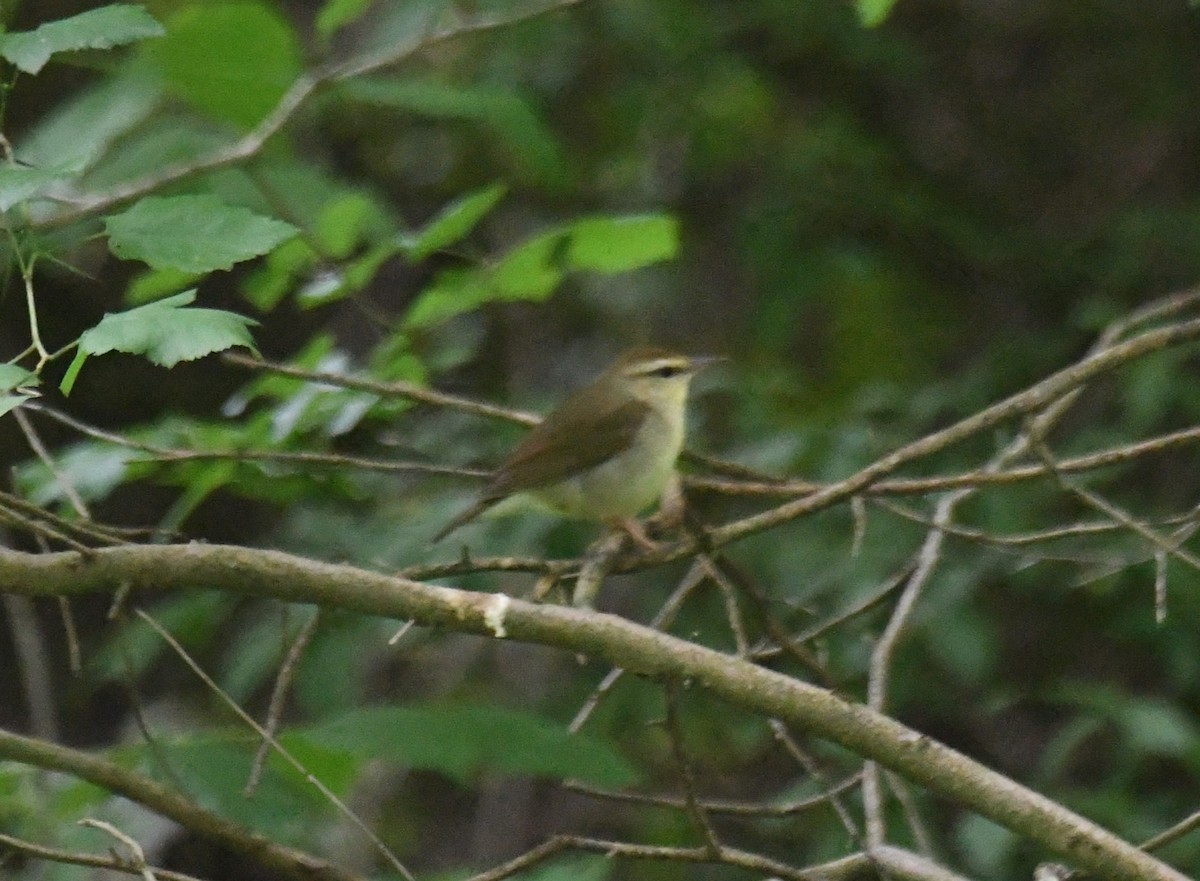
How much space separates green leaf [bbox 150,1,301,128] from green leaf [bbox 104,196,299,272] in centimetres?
84

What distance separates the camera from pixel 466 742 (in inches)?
97.7

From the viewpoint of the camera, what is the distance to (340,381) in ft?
9.32

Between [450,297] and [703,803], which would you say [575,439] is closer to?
[450,297]

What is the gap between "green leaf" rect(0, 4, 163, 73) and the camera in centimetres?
204

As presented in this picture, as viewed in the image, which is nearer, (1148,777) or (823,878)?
(823,878)

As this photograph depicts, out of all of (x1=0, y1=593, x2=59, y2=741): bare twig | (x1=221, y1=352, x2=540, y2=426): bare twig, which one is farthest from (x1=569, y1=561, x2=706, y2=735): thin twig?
(x1=0, y1=593, x2=59, y2=741): bare twig

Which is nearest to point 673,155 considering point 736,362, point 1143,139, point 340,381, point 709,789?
point 736,362

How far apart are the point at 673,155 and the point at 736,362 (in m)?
0.88

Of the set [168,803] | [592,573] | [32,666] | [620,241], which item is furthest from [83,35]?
[32,666]

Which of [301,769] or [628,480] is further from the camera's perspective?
[628,480]

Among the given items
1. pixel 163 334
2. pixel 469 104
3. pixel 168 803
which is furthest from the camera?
pixel 469 104

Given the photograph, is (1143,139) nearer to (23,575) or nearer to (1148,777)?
(1148,777)

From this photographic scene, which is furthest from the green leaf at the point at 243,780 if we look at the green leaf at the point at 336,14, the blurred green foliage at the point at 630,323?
the green leaf at the point at 336,14

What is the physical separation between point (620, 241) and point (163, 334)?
1149 millimetres
